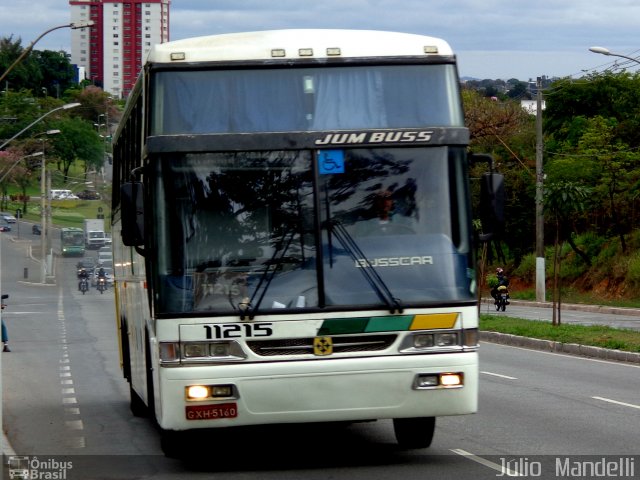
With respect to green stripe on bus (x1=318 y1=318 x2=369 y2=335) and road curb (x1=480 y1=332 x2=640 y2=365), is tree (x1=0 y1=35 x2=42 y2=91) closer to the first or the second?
road curb (x1=480 y1=332 x2=640 y2=365)

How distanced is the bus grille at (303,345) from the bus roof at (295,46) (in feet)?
7.25

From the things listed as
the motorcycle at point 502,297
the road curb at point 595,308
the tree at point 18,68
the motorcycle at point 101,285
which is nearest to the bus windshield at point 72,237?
the motorcycle at point 101,285

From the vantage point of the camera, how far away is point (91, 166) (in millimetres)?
154375

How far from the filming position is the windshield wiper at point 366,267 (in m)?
9.74

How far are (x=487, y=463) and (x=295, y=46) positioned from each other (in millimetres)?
3561

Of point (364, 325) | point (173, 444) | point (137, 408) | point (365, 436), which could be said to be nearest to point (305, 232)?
point (364, 325)

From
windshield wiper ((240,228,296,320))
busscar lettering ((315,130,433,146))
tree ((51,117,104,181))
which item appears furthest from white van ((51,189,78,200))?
windshield wiper ((240,228,296,320))

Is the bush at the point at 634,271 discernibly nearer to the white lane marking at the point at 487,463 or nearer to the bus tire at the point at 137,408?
the bus tire at the point at 137,408

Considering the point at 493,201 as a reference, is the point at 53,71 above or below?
above

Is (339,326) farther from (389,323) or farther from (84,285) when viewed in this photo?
(84,285)

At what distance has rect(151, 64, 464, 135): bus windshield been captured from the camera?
10.0m

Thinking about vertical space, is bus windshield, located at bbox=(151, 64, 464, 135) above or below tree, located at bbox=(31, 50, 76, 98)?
below

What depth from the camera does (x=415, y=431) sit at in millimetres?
11023

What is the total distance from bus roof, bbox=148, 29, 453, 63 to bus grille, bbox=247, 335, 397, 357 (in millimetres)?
2210
